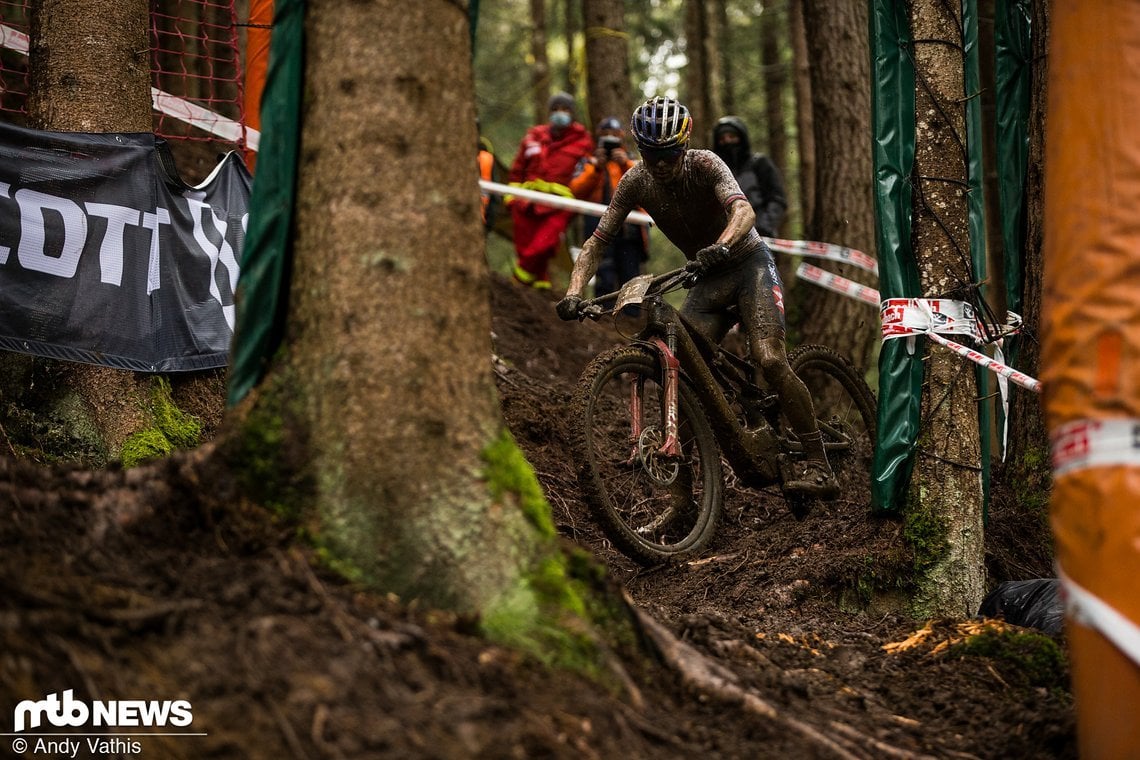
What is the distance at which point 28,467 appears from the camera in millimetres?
3791

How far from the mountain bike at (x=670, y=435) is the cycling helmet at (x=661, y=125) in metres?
0.78

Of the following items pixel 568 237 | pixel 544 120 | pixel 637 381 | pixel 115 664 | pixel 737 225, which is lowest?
pixel 115 664

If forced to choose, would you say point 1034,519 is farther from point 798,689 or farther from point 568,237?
point 568,237

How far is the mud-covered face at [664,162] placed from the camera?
657 centimetres

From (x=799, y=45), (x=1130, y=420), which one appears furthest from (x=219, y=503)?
(x=799, y=45)

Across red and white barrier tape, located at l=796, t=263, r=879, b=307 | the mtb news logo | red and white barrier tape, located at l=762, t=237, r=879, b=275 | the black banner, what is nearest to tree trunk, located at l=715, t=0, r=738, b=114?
red and white barrier tape, located at l=762, t=237, r=879, b=275

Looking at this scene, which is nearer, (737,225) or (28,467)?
(28,467)

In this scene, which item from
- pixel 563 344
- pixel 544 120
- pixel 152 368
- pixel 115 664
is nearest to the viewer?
pixel 115 664

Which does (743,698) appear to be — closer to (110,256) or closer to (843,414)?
(110,256)

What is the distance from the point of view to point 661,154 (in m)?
6.57

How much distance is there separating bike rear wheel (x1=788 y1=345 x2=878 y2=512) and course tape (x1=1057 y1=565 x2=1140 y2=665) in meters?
3.75

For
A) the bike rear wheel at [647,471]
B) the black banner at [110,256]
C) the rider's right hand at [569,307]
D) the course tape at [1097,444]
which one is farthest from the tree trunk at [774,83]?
the course tape at [1097,444]

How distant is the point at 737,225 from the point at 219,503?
153 inches

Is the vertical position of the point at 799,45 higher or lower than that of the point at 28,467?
higher
